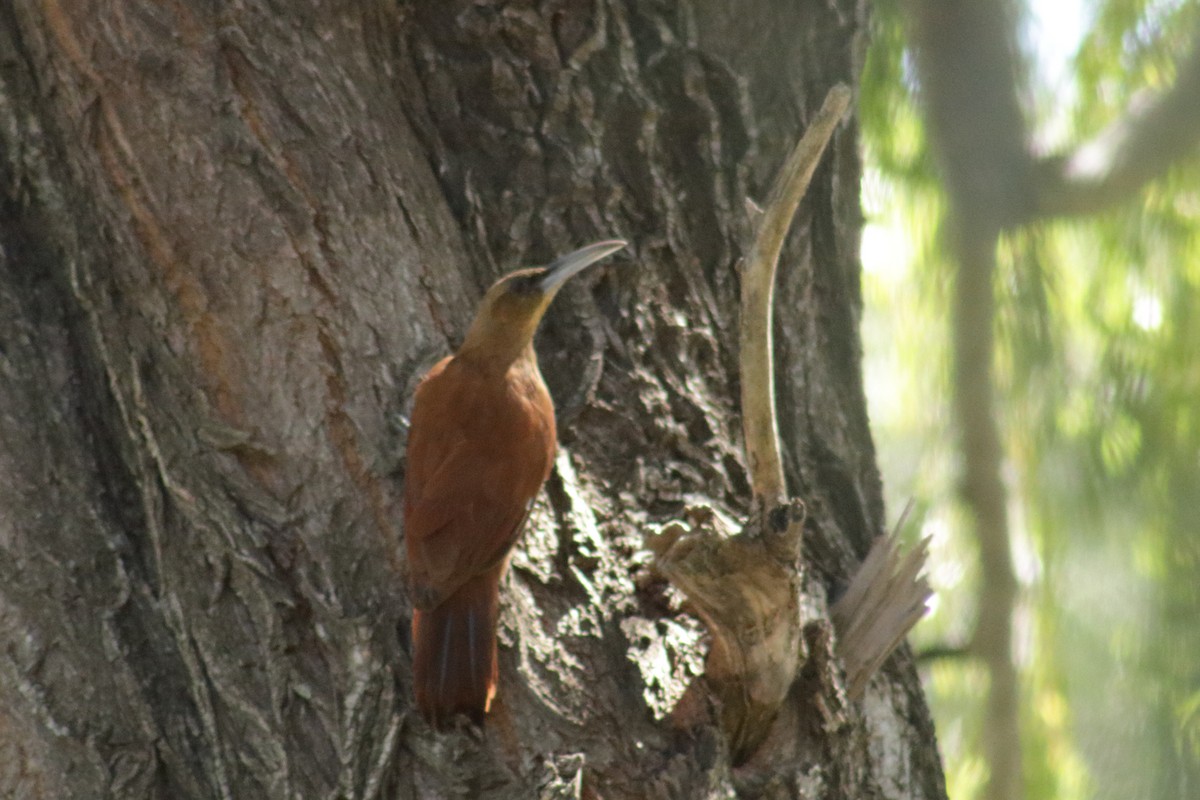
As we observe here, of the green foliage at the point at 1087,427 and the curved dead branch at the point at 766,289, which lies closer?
the curved dead branch at the point at 766,289

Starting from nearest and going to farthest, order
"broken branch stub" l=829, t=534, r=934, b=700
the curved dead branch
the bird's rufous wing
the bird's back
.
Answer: the curved dead branch
the bird's back
the bird's rufous wing
"broken branch stub" l=829, t=534, r=934, b=700

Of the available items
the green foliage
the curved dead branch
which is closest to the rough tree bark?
the curved dead branch

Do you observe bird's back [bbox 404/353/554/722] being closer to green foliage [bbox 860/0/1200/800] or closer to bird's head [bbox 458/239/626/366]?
bird's head [bbox 458/239/626/366]

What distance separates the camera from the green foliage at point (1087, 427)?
2.70 metres

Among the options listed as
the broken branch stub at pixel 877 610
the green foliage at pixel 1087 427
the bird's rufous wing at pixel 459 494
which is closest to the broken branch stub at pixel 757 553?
the broken branch stub at pixel 877 610

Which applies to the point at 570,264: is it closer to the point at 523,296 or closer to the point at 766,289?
the point at 523,296

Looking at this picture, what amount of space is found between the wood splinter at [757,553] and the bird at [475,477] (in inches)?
11.8

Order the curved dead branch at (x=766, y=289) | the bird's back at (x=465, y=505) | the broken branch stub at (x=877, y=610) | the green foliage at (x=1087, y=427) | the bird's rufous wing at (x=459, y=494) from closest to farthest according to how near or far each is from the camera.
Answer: the curved dead branch at (x=766, y=289) < the bird's back at (x=465, y=505) < the bird's rufous wing at (x=459, y=494) < the broken branch stub at (x=877, y=610) < the green foliage at (x=1087, y=427)

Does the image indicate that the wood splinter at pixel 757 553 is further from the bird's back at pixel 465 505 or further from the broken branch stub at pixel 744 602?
the bird's back at pixel 465 505

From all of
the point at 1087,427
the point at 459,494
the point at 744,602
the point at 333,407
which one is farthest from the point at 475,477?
the point at 1087,427

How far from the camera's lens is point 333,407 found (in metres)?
2.17

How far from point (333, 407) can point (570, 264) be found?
0.53m

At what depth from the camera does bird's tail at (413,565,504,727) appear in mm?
1933

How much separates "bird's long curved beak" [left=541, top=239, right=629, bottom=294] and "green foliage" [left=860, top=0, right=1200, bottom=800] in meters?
0.84
